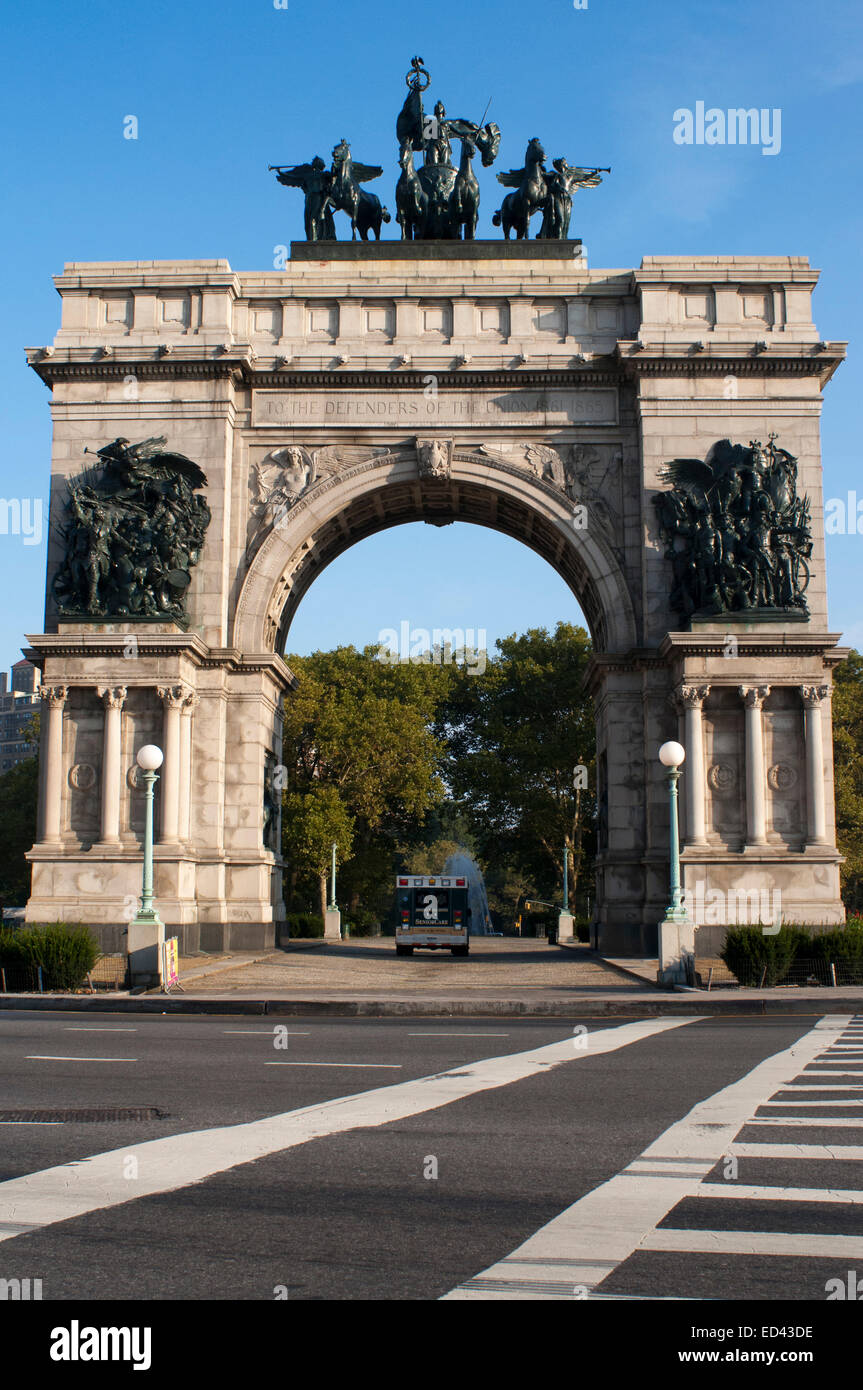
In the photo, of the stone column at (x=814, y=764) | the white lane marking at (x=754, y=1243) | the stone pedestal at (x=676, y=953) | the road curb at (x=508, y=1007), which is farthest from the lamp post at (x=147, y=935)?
the white lane marking at (x=754, y=1243)

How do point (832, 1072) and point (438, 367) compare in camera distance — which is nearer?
point (832, 1072)

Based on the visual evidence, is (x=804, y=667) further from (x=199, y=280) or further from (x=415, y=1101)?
(x=415, y=1101)

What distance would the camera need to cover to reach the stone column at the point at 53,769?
32.8m

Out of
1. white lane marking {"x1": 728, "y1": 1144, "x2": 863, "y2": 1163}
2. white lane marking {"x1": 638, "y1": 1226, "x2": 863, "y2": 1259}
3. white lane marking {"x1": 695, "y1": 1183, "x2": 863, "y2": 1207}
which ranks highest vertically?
white lane marking {"x1": 638, "y1": 1226, "x2": 863, "y2": 1259}

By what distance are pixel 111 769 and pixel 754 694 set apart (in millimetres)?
15349

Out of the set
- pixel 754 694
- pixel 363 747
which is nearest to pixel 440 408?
pixel 754 694

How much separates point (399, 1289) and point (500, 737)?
65.5 meters

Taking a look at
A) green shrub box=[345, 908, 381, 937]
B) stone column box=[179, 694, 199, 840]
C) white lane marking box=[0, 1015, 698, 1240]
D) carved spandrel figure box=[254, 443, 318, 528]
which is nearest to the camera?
white lane marking box=[0, 1015, 698, 1240]

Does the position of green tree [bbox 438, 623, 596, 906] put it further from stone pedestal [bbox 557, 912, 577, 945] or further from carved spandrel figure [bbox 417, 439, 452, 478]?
carved spandrel figure [bbox 417, 439, 452, 478]

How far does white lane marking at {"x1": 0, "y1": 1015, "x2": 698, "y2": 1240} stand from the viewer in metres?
6.83

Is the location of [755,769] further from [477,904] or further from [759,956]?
[477,904]

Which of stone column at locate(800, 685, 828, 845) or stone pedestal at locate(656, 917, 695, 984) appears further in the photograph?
stone column at locate(800, 685, 828, 845)

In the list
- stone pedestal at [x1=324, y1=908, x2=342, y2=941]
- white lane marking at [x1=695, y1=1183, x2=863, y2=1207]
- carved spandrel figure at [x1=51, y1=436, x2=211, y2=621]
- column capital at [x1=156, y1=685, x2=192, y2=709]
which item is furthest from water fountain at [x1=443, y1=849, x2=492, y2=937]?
white lane marking at [x1=695, y1=1183, x2=863, y2=1207]

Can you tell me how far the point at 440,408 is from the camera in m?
36.4
